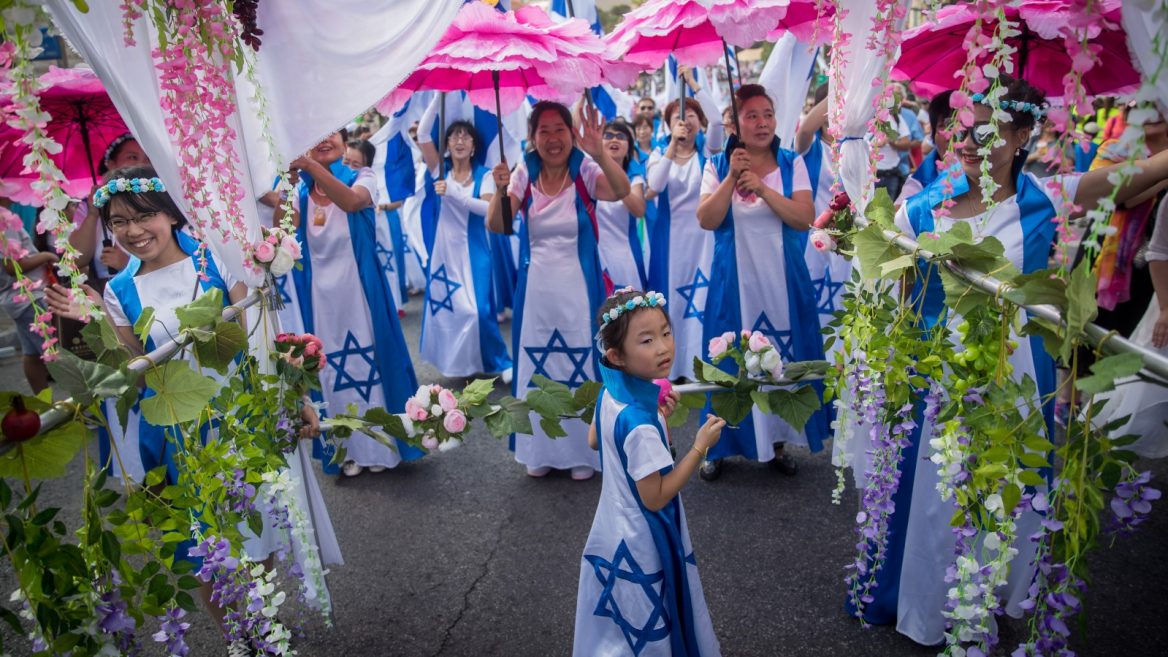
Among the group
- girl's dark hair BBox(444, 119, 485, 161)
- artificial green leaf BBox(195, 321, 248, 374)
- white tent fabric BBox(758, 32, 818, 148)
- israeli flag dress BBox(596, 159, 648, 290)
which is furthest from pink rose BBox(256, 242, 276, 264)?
girl's dark hair BBox(444, 119, 485, 161)

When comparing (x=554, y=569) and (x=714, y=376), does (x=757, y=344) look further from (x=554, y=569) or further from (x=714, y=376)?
(x=554, y=569)

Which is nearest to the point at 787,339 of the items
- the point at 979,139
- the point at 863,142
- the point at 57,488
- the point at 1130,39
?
the point at 863,142

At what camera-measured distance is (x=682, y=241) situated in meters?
5.57

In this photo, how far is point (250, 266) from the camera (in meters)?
2.46

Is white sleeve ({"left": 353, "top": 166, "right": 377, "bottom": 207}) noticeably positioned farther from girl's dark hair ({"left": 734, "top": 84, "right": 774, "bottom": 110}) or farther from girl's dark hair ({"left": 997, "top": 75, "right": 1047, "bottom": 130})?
girl's dark hair ({"left": 997, "top": 75, "right": 1047, "bottom": 130})

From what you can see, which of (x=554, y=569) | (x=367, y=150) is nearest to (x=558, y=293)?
(x=554, y=569)

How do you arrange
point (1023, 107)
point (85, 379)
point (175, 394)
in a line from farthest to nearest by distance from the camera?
point (1023, 107), point (175, 394), point (85, 379)

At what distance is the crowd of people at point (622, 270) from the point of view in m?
2.23

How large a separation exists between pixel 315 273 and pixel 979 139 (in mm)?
3265

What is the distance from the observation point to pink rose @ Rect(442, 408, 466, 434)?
2535 millimetres

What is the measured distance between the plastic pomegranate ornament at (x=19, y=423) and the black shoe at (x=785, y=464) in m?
3.34

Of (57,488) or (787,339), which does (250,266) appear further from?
(57,488)

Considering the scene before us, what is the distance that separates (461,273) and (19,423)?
15.2 ft

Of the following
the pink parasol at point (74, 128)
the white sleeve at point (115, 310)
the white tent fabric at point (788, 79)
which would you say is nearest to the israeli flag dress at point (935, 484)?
the white tent fabric at point (788, 79)
